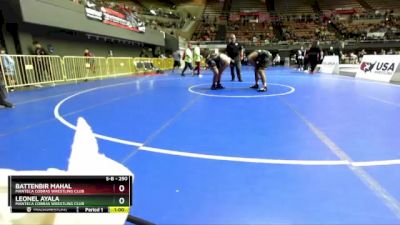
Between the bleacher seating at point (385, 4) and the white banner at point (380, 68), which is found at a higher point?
the bleacher seating at point (385, 4)

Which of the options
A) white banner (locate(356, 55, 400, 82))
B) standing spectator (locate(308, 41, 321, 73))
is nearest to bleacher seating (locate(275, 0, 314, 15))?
standing spectator (locate(308, 41, 321, 73))

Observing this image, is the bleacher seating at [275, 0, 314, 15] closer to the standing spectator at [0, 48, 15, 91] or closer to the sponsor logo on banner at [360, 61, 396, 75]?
the sponsor logo on banner at [360, 61, 396, 75]

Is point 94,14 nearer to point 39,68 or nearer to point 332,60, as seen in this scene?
point 39,68

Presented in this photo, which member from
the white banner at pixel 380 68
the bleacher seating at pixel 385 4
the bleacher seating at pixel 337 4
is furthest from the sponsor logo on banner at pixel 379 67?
the bleacher seating at pixel 337 4

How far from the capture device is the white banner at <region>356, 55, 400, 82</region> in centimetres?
1055

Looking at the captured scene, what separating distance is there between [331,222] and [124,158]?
222 cm

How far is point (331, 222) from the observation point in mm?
2043

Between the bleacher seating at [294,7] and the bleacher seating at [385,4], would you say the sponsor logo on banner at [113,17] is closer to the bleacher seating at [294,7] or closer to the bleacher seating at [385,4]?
the bleacher seating at [294,7]
